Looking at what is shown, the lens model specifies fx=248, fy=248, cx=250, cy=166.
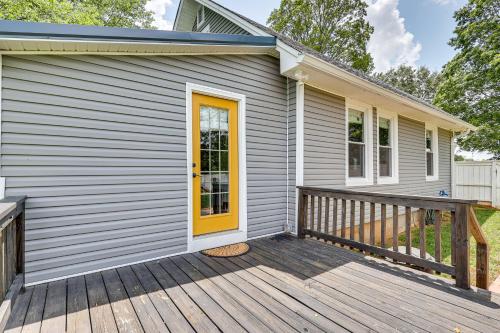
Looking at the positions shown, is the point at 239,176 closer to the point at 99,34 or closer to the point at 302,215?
the point at 302,215

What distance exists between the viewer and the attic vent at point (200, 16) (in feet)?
20.8

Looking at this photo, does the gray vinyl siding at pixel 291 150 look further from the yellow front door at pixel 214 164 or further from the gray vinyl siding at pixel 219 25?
the gray vinyl siding at pixel 219 25

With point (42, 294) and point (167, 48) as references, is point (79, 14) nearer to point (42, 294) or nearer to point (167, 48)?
point (167, 48)

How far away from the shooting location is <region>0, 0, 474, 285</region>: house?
2.25 m

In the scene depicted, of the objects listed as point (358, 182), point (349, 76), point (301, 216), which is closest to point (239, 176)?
point (301, 216)

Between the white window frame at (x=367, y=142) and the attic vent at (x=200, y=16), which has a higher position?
the attic vent at (x=200, y=16)

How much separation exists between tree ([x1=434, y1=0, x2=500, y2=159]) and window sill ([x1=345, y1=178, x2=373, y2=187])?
1099 centimetres

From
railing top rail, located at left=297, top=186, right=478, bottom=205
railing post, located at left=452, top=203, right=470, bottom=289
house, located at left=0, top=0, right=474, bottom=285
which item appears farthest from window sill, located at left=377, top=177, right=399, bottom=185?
railing post, located at left=452, top=203, right=470, bottom=289

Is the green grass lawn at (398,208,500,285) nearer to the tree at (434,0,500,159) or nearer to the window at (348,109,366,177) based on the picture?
the window at (348,109,366,177)

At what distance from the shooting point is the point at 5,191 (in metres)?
2.12

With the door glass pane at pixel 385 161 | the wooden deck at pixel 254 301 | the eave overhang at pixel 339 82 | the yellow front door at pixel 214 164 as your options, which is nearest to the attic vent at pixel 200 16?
the eave overhang at pixel 339 82

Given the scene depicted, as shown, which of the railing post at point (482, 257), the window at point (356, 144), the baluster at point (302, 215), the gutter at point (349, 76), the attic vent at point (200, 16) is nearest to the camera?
the railing post at point (482, 257)

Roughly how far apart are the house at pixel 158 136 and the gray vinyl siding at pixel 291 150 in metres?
0.02

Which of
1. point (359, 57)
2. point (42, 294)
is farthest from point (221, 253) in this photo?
point (359, 57)
